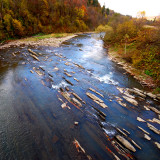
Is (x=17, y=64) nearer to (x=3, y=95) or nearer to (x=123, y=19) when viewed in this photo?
(x=3, y=95)

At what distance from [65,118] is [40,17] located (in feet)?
167

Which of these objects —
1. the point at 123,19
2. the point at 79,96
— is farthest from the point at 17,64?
the point at 123,19

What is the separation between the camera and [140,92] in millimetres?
13391

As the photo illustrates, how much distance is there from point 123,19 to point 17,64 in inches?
1219

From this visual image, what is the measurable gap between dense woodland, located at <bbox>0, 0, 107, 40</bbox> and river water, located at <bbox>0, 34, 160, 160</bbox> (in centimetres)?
2595

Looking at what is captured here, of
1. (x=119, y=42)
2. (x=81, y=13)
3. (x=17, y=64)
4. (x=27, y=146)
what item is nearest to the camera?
(x=27, y=146)

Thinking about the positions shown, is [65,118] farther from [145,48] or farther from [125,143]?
[145,48]

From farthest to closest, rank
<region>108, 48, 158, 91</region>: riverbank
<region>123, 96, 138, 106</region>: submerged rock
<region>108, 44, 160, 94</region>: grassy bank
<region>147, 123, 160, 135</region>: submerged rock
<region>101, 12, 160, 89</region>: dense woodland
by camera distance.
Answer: <region>101, 12, 160, 89</region>: dense woodland, <region>108, 48, 158, 91</region>: riverbank, <region>108, 44, 160, 94</region>: grassy bank, <region>123, 96, 138, 106</region>: submerged rock, <region>147, 123, 160, 135</region>: submerged rock

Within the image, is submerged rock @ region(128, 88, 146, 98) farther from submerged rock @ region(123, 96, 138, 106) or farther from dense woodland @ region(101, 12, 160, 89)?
dense woodland @ region(101, 12, 160, 89)

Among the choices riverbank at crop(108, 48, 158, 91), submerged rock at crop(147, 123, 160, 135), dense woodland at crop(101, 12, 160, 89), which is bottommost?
riverbank at crop(108, 48, 158, 91)

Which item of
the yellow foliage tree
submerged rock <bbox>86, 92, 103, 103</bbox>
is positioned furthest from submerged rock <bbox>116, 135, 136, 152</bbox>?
the yellow foliage tree

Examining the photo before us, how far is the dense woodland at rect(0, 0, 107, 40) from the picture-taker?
35.2 metres

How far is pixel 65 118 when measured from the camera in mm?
9781

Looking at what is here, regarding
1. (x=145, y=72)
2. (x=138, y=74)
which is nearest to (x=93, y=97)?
(x=138, y=74)
